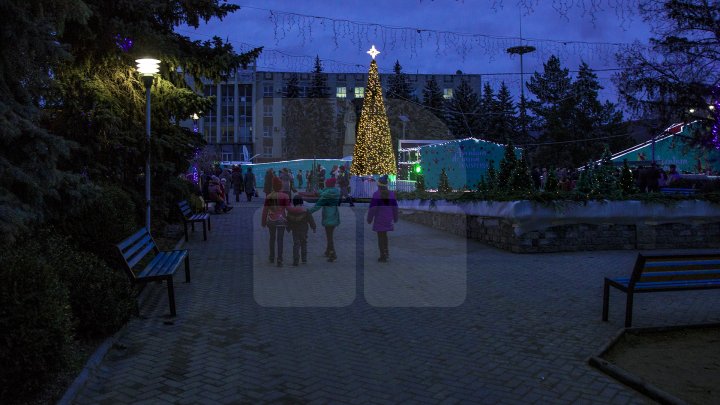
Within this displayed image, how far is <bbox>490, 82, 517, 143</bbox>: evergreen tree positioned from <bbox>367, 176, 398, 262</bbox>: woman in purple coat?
44506 mm

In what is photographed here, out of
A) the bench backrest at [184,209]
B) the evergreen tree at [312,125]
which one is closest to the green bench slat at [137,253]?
the bench backrest at [184,209]

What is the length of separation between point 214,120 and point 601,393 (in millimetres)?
82093

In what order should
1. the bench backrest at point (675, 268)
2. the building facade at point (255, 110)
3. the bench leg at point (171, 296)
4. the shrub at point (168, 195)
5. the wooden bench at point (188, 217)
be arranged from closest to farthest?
the bench backrest at point (675, 268)
the bench leg at point (171, 296)
the shrub at point (168, 195)
the wooden bench at point (188, 217)
the building facade at point (255, 110)

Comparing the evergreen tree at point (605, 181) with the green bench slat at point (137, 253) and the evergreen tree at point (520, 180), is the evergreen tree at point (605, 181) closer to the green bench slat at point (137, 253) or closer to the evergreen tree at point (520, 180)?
the evergreen tree at point (520, 180)

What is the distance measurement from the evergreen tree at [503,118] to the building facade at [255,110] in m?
21.3

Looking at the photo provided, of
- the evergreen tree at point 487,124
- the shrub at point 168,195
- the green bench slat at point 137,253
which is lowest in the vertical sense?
the green bench slat at point 137,253

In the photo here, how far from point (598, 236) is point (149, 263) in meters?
9.20

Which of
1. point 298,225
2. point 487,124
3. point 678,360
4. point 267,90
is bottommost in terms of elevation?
point 678,360

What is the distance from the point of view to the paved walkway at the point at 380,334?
4570mm

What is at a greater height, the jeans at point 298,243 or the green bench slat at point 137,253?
the green bench slat at point 137,253

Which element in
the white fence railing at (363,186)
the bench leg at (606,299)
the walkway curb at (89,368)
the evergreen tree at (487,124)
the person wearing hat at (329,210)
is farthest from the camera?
the evergreen tree at (487,124)

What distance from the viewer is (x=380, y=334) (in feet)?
20.1

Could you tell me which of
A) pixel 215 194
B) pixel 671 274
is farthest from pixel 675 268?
pixel 215 194

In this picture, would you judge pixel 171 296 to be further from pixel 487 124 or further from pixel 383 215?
pixel 487 124
